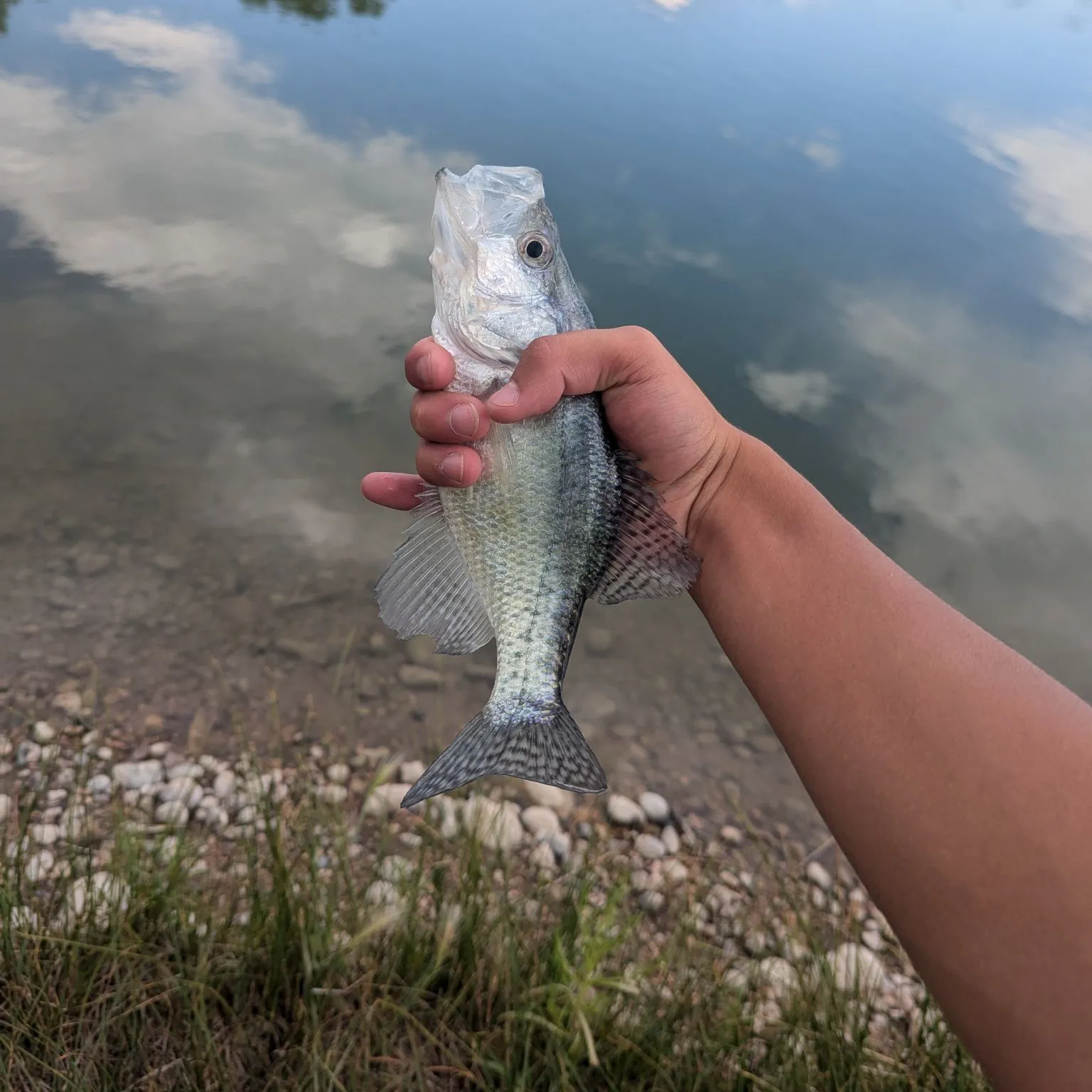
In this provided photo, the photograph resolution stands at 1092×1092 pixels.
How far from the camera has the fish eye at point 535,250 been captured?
209cm

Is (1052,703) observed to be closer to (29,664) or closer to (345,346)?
(29,664)

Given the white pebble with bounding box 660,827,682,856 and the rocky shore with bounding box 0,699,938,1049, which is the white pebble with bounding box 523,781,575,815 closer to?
the rocky shore with bounding box 0,699,938,1049

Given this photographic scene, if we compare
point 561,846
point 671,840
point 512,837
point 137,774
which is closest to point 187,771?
point 137,774

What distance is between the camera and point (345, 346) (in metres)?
7.48

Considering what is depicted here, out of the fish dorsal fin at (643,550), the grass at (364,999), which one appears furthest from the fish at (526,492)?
the grass at (364,999)

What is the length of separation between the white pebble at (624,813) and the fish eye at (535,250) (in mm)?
3188

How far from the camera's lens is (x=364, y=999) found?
254 centimetres

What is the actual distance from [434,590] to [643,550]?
0.56 meters

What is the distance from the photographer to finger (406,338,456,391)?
198cm

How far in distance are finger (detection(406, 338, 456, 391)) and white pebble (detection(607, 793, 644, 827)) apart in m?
3.09

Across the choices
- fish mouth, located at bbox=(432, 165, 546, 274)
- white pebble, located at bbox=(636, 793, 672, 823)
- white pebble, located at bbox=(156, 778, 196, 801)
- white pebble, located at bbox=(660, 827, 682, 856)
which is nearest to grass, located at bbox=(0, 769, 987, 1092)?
white pebble, located at bbox=(156, 778, 196, 801)

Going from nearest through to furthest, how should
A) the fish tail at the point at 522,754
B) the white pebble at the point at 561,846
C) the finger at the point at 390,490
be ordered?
1. the fish tail at the point at 522,754
2. the finger at the point at 390,490
3. the white pebble at the point at 561,846

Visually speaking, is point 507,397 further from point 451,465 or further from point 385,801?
point 385,801

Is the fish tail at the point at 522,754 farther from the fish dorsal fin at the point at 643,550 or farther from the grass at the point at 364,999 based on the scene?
the grass at the point at 364,999
